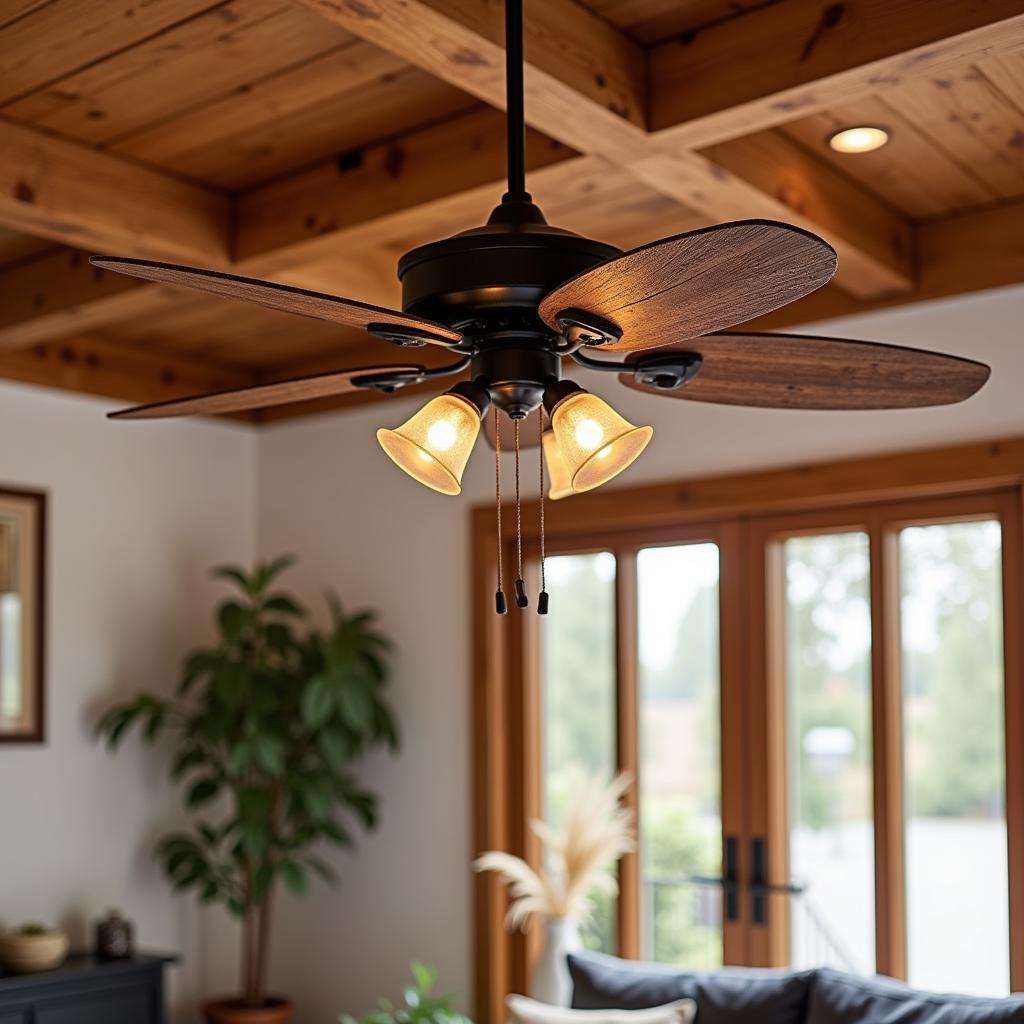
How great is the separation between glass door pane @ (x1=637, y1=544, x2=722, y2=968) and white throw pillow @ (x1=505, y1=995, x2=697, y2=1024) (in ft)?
2.24

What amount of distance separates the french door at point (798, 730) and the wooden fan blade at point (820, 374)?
144cm

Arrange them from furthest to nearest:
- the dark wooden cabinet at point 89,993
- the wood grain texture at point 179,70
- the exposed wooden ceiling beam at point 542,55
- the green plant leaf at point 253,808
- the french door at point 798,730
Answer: the green plant leaf at point 253,808 < the dark wooden cabinet at point 89,993 < the french door at point 798,730 < the wood grain texture at point 179,70 < the exposed wooden ceiling beam at point 542,55

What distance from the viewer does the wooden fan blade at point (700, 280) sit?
1.39 m

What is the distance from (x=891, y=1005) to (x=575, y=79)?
197 centimetres

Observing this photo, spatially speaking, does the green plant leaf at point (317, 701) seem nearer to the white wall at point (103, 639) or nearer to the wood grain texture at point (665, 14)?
the white wall at point (103, 639)

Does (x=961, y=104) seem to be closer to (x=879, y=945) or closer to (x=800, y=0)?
(x=800, y=0)

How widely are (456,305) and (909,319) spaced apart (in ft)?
6.94

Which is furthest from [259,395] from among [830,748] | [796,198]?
[830,748]

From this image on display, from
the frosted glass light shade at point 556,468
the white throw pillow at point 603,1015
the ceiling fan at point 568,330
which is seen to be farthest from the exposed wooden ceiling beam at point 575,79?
the white throw pillow at point 603,1015

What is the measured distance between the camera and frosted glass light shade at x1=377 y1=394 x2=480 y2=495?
1712 millimetres

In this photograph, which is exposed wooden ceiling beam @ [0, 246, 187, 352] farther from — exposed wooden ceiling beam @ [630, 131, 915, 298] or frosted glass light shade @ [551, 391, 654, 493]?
frosted glass light shade @ [551, 391, 654, 493]

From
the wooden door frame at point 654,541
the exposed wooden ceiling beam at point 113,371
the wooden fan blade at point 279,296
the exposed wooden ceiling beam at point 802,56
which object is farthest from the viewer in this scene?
the exposed wooden ceiling beam at point 113,371

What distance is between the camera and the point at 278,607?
4.41 metres

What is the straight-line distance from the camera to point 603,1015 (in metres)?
3.18
